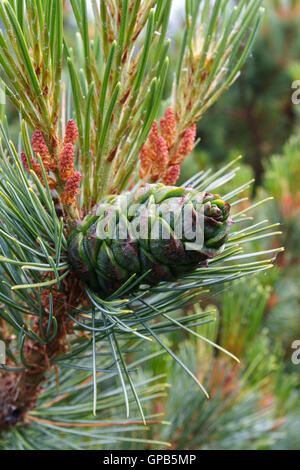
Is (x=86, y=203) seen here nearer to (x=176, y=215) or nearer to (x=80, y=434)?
(x=176, y=215)

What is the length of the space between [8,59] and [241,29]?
175 mm

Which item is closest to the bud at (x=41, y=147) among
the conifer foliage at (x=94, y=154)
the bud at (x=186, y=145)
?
the conifer foliage at (x=94, y=154)

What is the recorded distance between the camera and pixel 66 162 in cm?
30

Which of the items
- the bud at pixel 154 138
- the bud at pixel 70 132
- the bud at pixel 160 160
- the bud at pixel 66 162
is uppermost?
the bud at pixel 154 138

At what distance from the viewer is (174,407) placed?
614mm

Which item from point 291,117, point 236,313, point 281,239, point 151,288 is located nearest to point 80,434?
point 151,288

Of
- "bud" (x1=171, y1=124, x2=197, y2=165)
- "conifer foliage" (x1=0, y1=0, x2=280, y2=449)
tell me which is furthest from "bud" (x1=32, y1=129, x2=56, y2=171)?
"bud" (x1=171, y1=124, x2=197, y2=165)

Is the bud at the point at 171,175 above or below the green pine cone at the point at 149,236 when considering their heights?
above

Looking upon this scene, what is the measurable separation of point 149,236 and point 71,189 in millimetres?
63

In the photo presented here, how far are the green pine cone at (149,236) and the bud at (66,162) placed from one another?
0.10 feet

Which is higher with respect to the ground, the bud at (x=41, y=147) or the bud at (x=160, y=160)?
the bud at (x=160, y=160)

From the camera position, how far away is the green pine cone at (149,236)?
27 cm

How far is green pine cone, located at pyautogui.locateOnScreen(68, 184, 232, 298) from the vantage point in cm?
27

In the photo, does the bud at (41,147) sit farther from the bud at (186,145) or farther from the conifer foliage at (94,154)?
the bud at (186,145)
